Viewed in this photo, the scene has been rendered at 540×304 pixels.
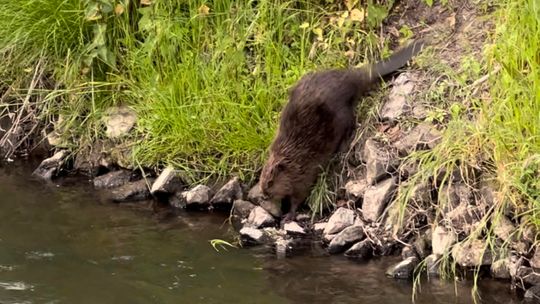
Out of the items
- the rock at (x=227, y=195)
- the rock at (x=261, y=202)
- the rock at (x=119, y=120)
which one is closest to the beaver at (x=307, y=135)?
the rock at (x=261, y=202)

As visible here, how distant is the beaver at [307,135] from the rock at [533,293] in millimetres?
1495

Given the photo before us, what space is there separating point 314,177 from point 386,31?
3.69 ft

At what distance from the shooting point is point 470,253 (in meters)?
5.05

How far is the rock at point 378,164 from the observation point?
18.4ft

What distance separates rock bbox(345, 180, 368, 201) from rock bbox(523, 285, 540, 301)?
117 centimetres

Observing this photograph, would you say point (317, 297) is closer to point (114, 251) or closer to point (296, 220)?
point (296, 220)

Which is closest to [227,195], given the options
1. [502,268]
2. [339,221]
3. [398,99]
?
[339,221]

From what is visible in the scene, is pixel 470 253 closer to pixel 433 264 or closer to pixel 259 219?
pixel 433 264

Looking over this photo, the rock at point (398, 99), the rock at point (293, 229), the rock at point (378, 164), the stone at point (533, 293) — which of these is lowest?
the stone at point (533, 293)

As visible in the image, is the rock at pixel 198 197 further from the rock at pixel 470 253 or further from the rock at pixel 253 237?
the rock at pixel 470 253

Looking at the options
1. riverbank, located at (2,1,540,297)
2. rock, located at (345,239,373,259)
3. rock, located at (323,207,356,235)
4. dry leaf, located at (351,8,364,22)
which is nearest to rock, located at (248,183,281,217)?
riverbank, located at (2,1,540,297)

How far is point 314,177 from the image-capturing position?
A: 5.87 meters

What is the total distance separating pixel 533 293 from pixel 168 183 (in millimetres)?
2380

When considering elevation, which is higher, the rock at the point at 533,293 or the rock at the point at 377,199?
the rock at the point at 377,199
